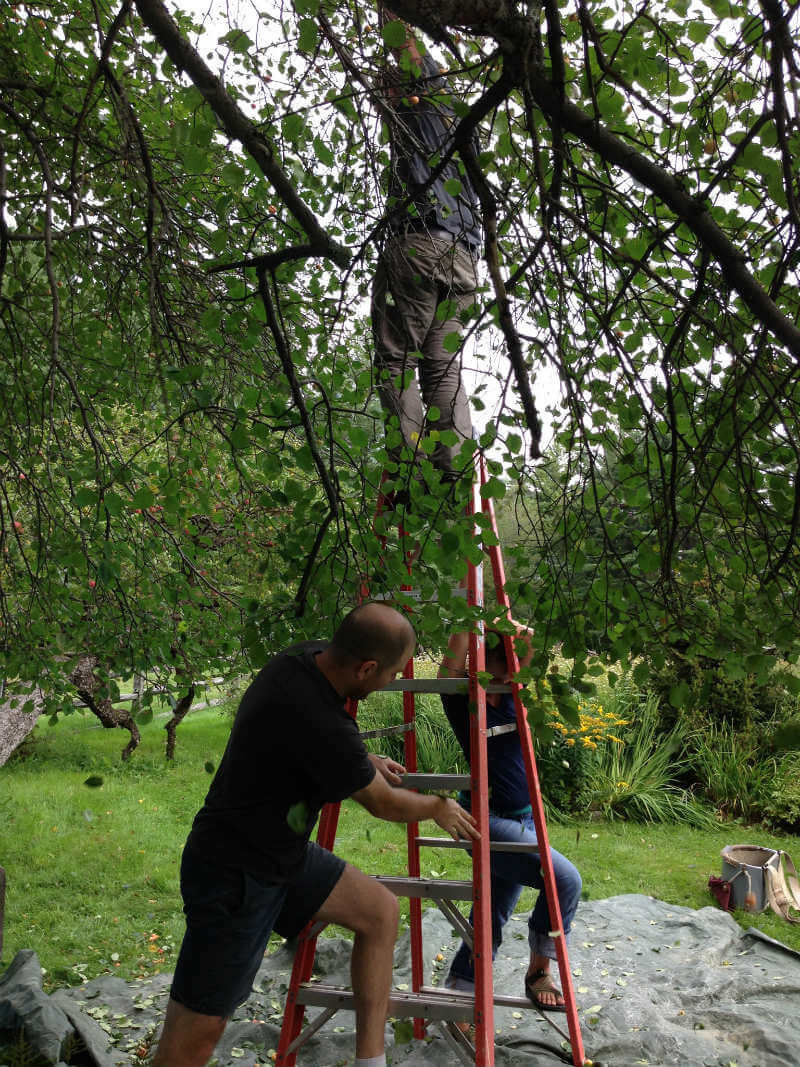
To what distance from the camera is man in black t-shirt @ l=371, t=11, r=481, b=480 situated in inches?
113

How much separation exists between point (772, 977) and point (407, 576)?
3.59 metres

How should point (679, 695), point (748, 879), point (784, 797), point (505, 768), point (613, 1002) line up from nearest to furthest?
point (679, 695), point (505, 768), point (613, 1002), point (748, 879), point (784, 797)

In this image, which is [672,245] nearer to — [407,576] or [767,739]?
[407,576]

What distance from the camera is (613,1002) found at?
4438 millimetres

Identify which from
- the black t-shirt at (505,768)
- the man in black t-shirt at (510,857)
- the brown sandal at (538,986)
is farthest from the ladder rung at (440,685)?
the brown sandal at (538,986)

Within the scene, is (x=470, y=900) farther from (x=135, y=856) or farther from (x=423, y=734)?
(x=423, y=734)

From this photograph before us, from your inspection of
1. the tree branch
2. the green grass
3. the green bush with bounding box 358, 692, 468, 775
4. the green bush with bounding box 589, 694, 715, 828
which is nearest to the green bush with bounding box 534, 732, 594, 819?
the green bush with bounding box 589, 694, 715, 828

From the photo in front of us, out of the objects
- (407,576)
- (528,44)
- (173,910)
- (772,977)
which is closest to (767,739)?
(772,977)

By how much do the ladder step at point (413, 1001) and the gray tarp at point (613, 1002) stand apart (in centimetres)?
67

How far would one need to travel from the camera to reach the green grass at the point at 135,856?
18.6 feet

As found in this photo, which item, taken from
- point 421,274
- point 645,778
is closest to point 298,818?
point 421,274

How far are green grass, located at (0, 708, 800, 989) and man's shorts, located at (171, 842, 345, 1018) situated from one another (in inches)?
116

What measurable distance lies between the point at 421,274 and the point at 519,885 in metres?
2.77

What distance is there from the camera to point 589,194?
3.04m
